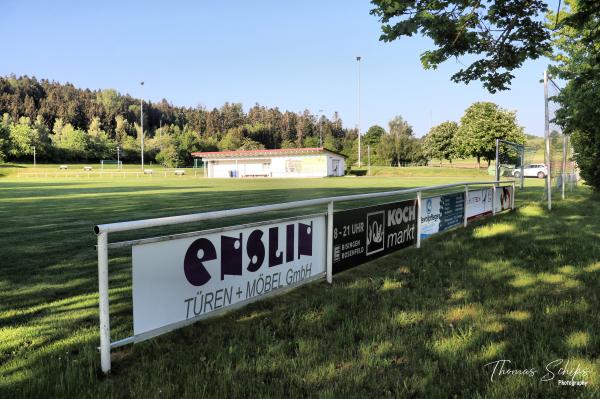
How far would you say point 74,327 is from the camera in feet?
12.5

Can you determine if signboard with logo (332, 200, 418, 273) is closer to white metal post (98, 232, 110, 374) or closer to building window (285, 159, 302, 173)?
white metal post (98, 232, 110, 374)

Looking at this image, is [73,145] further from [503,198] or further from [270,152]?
[503,198]

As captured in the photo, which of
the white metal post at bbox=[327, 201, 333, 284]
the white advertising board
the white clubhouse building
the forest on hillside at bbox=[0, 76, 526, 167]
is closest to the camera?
the white metal post at bbox=[327, 201, 333, 284]

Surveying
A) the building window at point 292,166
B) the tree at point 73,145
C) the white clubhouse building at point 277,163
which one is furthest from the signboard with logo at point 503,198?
the tree at point 73,145

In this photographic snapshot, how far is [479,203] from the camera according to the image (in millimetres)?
10906

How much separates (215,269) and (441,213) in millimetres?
6200

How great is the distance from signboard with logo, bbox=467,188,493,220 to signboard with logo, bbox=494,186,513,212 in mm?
626

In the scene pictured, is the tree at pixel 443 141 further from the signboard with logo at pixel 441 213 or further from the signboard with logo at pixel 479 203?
the signboard with logo at pixel 441 213

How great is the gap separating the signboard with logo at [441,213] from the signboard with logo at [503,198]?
3.00m

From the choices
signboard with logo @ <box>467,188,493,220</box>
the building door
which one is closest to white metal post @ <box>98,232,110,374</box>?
signboard with logo @ <box>467,188,493,220</box>

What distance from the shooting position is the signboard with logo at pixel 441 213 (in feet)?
26.1

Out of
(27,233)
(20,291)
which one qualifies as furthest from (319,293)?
(27,233)

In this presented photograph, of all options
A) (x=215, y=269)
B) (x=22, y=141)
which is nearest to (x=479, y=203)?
(x=215, y=269)

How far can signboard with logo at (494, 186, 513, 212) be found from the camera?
12219 millimetres
